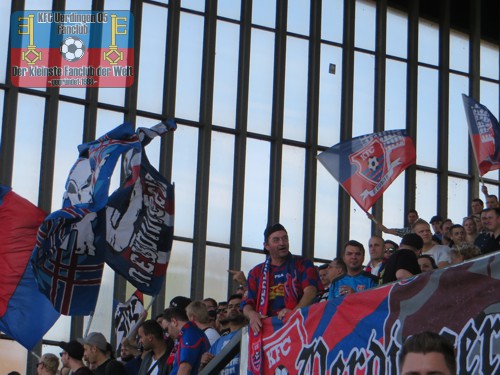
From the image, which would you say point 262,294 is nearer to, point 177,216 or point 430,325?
point 430,325

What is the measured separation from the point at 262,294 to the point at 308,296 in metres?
0.44

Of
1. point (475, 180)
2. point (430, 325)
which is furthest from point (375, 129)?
point (430, 325)

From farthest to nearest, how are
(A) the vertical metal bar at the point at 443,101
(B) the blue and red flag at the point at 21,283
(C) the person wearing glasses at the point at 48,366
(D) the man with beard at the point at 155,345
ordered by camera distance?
1. (A) the vertical metal bar at the point at 443,101
2. (B) the blue and red flag at the point at 21,283
3. (C) the person wearing glasses at the point at 48,366
4. (D) the man with beard at the point at 155,345

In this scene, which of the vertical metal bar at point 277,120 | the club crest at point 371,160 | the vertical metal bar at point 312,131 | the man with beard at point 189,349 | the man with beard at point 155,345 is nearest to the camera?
the man with beard at point 189,349

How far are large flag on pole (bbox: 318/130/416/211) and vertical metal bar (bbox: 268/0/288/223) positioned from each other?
15.8ft

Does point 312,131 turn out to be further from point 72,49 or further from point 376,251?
point 376,251

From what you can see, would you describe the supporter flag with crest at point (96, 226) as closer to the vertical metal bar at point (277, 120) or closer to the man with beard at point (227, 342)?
the man with beard at point (227, 342)

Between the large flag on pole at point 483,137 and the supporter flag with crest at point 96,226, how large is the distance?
18.4 feet

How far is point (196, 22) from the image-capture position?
1919 centimetres

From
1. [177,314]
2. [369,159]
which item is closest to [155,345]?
[177,314]

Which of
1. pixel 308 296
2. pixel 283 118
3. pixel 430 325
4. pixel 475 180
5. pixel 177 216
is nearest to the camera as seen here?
pixel 430 325

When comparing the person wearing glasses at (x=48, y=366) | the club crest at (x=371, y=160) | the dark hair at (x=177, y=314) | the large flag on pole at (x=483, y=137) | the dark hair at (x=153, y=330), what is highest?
the large flag on pole at (x=483, y=137)

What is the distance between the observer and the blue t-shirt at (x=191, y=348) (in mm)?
8242

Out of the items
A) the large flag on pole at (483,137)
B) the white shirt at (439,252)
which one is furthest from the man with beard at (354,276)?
the large flag on pole at (483,137)
